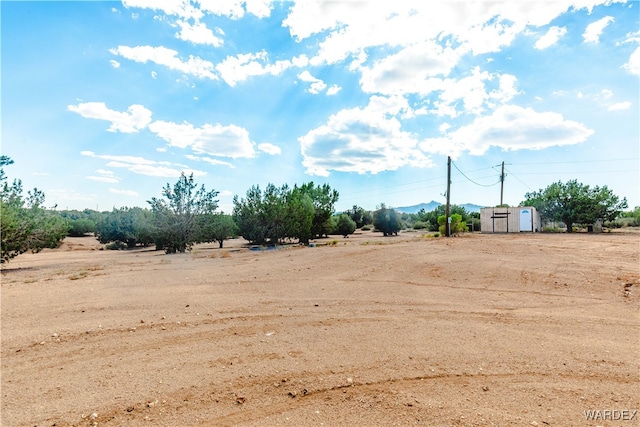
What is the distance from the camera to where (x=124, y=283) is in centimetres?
1015

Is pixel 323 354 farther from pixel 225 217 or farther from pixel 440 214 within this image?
pixel 440 214

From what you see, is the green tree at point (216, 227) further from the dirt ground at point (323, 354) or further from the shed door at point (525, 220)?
the shed door at point (525, 220)

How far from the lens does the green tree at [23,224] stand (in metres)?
15.8

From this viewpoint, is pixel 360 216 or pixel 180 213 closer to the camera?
pixel 180 213

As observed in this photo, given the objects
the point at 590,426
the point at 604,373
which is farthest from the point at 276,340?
the point at 604,373

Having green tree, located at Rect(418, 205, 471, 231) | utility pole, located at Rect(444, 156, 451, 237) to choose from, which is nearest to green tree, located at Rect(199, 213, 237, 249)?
utility pole, located at Rect(444, 156, 451, 237)

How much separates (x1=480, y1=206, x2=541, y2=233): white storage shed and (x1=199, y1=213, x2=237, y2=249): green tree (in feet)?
89.6

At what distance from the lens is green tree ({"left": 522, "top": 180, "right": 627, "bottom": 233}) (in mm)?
36969

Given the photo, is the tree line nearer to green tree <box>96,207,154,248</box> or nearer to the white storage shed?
green tree <box>96,207,154,248</box>

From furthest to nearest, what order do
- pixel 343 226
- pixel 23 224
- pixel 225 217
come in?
1. pixel 343 226
2. pixel 225 217
3. pixel 23 224

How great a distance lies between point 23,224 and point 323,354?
62.2 feet

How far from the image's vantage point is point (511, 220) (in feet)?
122
